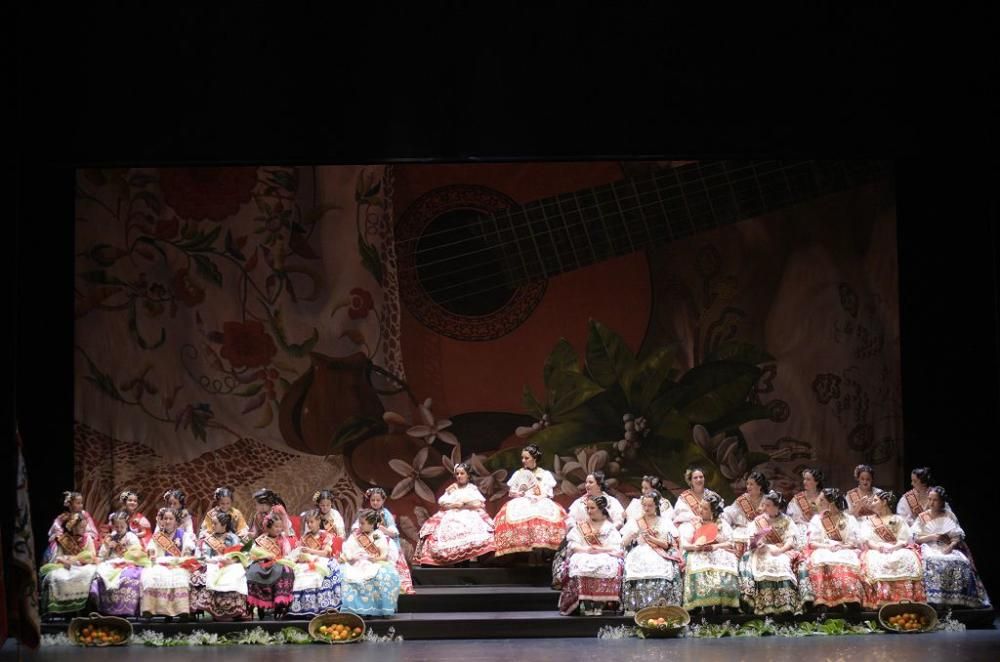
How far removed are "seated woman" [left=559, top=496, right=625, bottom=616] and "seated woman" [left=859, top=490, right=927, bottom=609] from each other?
1.70 metres

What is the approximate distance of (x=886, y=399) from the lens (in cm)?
1178

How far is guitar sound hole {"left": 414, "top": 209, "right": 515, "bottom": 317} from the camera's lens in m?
12.0

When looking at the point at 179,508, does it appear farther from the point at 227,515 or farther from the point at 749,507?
the point at 749,507

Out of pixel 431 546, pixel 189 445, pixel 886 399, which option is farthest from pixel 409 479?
pixel 886 399

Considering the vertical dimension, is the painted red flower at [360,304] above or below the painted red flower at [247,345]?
above

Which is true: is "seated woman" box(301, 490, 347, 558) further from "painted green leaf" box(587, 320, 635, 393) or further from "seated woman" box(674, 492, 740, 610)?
"painted green leaf" box(587, 320, 635, 393)

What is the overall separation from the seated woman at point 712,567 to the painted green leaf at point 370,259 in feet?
11.4

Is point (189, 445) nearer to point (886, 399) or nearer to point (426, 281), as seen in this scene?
point (426, 281)

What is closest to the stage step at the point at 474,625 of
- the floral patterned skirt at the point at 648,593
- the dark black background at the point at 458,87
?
the floral patterned skirt at the point at 648,593

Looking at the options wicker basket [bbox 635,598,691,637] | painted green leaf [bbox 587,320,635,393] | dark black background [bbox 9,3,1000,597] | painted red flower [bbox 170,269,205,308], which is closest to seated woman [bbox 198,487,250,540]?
dark black background [bbox 9,3,1000,597]

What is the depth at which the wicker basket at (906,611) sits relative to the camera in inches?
380

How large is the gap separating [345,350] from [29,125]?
4.04 metres

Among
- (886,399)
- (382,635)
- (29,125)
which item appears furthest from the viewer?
(886,399)

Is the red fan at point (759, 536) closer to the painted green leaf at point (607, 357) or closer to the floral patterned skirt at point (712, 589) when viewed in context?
the floral patterned skirt at point (712, 589)
